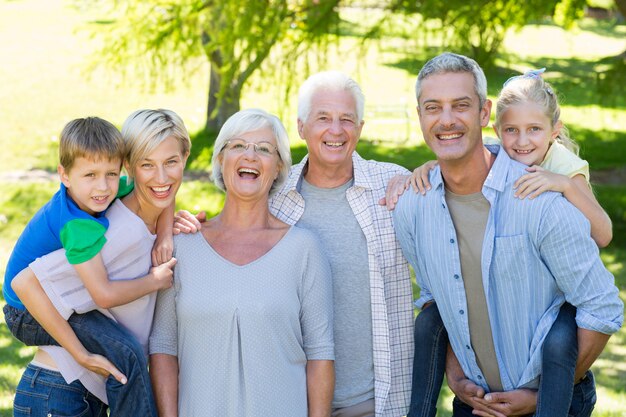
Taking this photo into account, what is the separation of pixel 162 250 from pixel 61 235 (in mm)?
410

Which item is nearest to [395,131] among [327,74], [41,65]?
[41,65]

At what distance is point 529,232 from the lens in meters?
3.29

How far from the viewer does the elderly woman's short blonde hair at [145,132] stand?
3379mm

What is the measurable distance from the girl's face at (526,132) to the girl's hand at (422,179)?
450mm

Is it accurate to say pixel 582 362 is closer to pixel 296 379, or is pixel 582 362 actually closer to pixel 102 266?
pixel 296 379

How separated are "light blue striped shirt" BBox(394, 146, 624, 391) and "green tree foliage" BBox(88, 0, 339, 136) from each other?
683cm

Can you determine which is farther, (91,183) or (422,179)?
(422,179)

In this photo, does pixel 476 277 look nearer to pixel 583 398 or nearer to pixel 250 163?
pixel 583 398

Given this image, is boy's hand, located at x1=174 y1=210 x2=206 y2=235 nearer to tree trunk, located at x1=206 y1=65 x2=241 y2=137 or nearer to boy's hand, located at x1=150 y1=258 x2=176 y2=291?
boy's hand, located at x1=150 y1=258 x2=176 y2=291

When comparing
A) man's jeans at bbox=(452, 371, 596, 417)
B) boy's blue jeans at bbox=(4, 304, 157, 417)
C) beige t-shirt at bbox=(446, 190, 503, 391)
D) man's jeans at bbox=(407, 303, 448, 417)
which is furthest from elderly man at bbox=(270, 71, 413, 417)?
boy's blue jeans at bbox=(4, 304, 157, 417)

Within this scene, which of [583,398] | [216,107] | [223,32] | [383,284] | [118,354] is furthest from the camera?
[216,107]

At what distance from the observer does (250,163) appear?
11.2 feet

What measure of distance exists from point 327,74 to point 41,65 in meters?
19.6

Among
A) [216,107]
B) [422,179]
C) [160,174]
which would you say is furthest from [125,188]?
[216,107]
